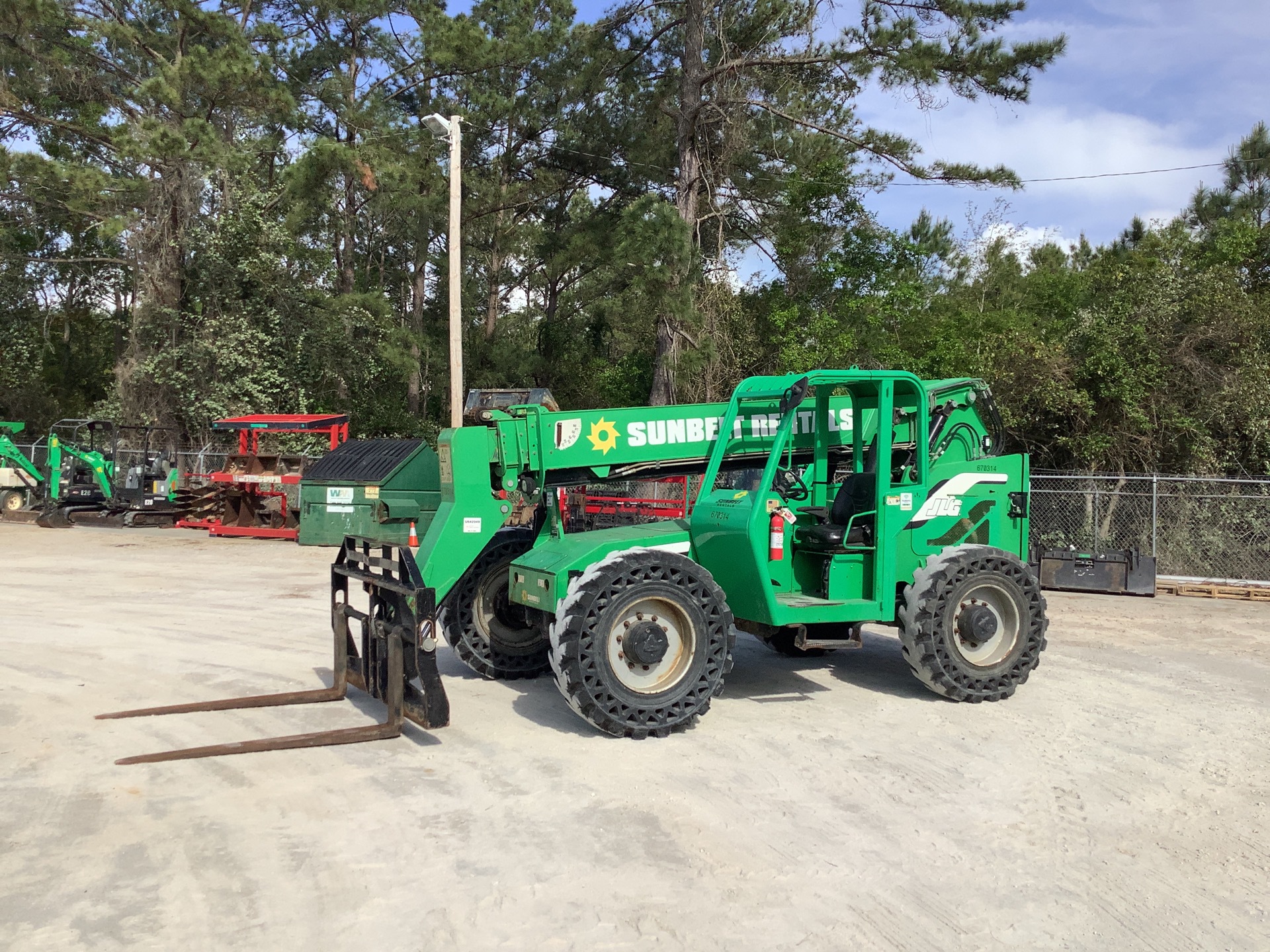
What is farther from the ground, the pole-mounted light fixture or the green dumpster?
Answer: the pole-mounted light fixture

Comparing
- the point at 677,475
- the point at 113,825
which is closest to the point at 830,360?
the point at 677,475

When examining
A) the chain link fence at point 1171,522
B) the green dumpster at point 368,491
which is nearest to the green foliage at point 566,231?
the chain link fence at point 1171,522

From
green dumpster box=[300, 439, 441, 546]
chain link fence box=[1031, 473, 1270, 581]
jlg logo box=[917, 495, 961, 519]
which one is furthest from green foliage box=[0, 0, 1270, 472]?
jlg logo box=[917, 495, 961, 519]

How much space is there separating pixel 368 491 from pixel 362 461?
2.28 feet

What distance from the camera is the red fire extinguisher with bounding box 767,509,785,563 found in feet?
24.1

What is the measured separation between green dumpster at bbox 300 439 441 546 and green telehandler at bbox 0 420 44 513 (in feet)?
36.6

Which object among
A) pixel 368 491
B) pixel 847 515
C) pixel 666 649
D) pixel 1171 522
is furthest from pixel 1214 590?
pixel 368 491

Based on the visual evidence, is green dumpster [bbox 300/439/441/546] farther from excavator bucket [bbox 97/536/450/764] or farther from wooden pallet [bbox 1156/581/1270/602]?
wooden pallet [bbox 1156/581/1270/602]

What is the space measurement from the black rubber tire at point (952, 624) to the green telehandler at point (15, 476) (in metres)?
25.9

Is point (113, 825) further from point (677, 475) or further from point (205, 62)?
point (205, 62)

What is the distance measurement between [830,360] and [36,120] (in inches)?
940

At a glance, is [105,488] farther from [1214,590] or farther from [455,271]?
[1214,590]

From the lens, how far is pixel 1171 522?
16.5m

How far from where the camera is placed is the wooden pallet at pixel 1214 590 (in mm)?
14422
